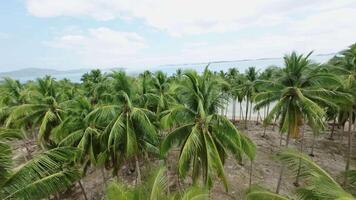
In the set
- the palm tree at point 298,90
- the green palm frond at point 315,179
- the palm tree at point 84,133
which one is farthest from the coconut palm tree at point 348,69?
the palm tree at point 84,133

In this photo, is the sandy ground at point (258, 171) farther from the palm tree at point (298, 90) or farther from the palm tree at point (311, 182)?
the palm tree at point (311, 182)

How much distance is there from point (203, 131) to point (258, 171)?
47.6 ft

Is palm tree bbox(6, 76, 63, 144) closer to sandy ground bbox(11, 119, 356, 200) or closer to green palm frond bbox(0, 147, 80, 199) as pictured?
sandy ground bbox(11, 119, 356, 200)

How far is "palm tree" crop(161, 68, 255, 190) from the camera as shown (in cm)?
1586

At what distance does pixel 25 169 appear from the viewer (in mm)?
9836

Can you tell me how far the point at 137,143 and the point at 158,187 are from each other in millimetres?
9235

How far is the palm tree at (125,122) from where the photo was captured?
18094 millimetres

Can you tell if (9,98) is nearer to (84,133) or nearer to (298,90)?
(84,133)

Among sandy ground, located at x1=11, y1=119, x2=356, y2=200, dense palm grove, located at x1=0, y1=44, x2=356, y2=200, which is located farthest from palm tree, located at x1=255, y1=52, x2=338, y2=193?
sandy ground, located at x1=11, y1=119, x2=356, y2=200

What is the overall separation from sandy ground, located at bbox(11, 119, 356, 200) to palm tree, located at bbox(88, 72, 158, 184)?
12.7 ft

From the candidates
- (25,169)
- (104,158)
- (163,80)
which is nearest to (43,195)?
(25,169)

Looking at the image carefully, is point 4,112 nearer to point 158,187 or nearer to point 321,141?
point 158,187

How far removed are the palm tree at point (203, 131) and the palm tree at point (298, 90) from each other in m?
5.23

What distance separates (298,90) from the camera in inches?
760
